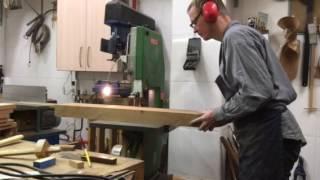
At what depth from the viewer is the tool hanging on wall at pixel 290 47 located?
2.55 m

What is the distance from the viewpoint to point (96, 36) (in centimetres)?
343

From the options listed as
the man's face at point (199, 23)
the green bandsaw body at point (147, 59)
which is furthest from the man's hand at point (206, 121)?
the green bandsaw body at point (147, 59)

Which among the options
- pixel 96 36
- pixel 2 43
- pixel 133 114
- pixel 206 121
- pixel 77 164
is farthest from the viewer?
pixel 2 43

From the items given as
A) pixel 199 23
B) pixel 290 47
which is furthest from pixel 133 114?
pixel 290 47

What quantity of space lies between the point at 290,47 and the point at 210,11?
1241mm

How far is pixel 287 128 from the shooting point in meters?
1.49

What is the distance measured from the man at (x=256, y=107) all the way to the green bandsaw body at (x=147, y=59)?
3.57 feet

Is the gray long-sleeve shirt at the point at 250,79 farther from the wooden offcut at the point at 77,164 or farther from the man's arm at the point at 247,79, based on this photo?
the wooden offcut at the point at 77,164

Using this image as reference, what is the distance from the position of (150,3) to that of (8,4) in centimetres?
189

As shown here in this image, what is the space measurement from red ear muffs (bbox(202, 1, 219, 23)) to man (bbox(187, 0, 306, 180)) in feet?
0.37

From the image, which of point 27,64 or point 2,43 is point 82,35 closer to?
point 27,64

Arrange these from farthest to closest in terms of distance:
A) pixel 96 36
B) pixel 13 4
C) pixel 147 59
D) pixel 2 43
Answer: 1. pixel 2 43
2. pixel 13 4
3. pixel 96 36
4. pixel 147 59

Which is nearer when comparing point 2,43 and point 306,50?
point 306,50

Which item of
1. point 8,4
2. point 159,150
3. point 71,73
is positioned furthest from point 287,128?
point 8,4
